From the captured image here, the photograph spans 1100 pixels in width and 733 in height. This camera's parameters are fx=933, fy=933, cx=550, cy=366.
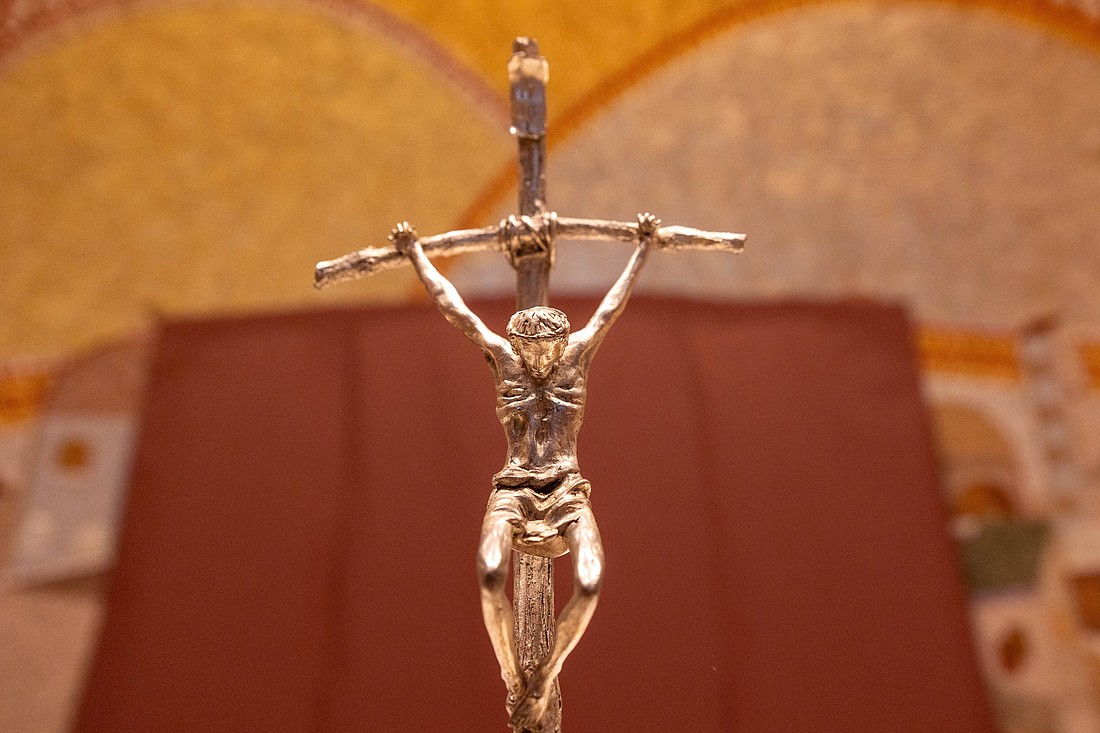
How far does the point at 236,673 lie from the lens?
3568 mm

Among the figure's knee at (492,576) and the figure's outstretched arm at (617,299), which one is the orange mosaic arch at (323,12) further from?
the figure's knee at (492,576)

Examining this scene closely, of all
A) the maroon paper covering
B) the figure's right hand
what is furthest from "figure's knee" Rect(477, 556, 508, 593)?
the maroon paper covering

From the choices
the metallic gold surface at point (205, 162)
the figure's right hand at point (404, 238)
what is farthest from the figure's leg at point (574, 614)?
the metallic gold surface at point (205, 162)

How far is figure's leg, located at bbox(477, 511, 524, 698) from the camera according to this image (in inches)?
72.1

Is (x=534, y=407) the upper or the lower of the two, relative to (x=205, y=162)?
lower

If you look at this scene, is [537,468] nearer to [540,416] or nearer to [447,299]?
[540,416]

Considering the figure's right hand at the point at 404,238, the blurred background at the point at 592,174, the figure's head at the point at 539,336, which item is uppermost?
the blurred background at the point at 592,174

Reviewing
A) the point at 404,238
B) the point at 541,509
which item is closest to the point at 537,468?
the point at 541,509

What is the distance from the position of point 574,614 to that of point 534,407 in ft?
1.71

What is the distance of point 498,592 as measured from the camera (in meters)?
1.83

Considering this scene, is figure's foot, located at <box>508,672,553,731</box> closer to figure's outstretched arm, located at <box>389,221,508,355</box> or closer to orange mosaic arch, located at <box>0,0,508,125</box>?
figure's outstretched arm, located at <box>389,221,508,355</box>

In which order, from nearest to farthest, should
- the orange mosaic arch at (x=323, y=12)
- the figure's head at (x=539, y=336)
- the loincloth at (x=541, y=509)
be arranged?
the loincloth at (x=541, y=509) < the figure's head at (x=539, y=336) < the orange mosaic arch at (x=323, y=12)

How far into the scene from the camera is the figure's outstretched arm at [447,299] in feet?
7.39

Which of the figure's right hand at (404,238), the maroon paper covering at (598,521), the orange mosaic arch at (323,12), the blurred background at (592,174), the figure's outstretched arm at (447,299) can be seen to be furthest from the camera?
the blurred background at (592,174)
